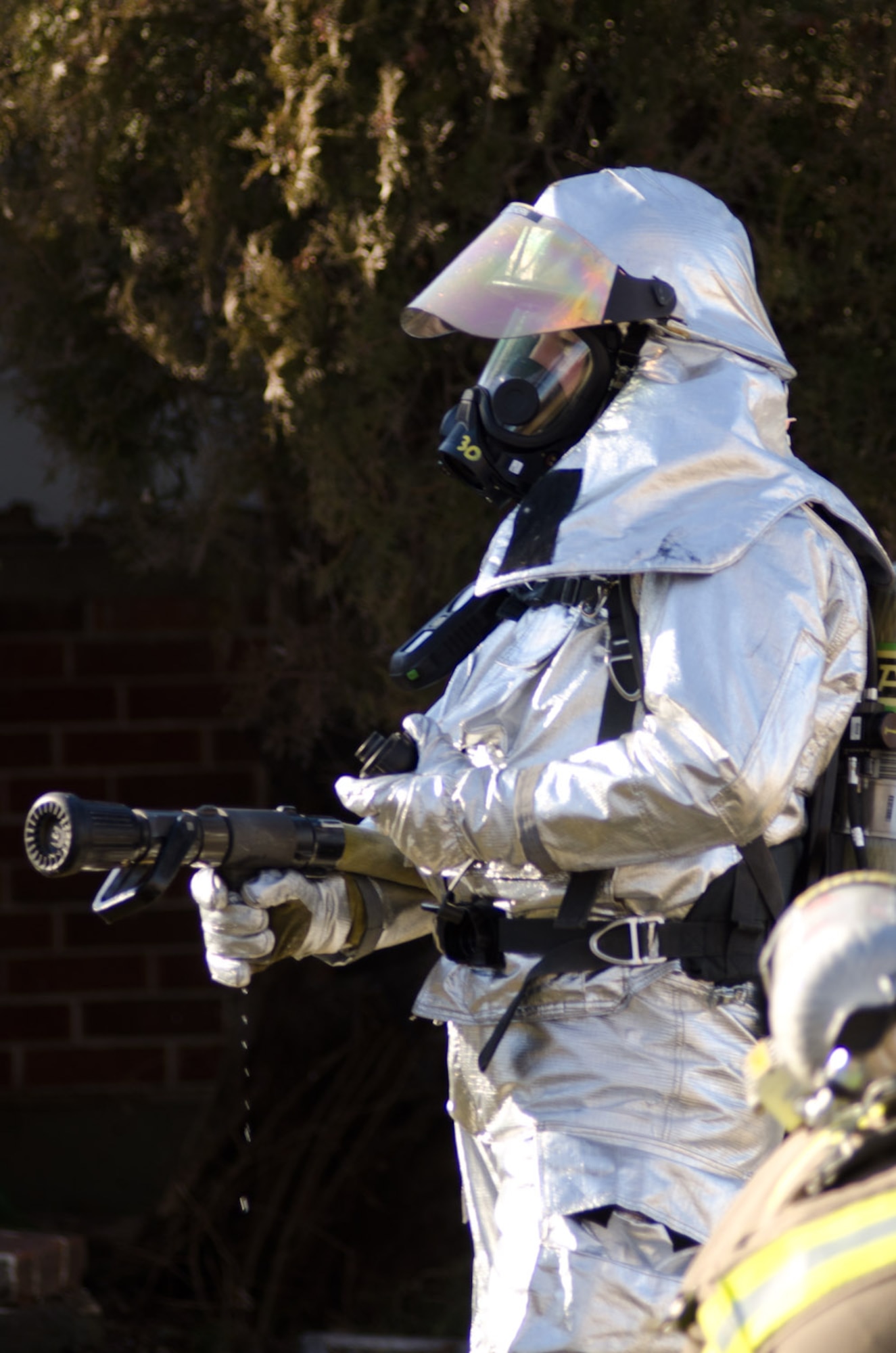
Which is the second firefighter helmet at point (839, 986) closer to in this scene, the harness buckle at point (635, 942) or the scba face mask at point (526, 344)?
the harness buckle at point (635, 942)

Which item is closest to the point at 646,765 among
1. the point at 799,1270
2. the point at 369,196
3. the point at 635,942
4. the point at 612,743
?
the point at 612,743

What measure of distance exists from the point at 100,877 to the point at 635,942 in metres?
3.21

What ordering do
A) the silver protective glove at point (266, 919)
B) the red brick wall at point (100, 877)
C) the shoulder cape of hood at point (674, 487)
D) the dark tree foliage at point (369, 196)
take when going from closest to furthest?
the shoulder cape of hood at point (674, 487) < the silver protective glove at point (266, 919) < the dark tree foliage at point (369, 196) < the red brick wall at point (100, 877)

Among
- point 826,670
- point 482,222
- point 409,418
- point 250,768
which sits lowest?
point 250,768

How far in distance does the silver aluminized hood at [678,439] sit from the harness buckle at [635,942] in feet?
1.43

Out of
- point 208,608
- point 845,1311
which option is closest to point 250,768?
point 208,608

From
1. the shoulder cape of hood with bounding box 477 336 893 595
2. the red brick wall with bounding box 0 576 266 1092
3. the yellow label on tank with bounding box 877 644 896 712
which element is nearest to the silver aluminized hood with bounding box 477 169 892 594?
the shoulder cape of hood with bounding box 477 336 893 595

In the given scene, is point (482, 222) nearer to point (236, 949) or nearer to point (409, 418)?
point (409, 418)

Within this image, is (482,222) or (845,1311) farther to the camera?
(482,222)

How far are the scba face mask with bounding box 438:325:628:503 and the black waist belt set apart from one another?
2.16ft

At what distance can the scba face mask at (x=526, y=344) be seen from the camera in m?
2.26

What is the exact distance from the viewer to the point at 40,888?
5.02 m

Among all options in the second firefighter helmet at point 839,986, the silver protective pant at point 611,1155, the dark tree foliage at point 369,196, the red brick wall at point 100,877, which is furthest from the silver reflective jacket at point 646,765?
the red brick wall at point 100,877

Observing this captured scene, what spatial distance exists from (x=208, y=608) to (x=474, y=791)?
9.63ft
